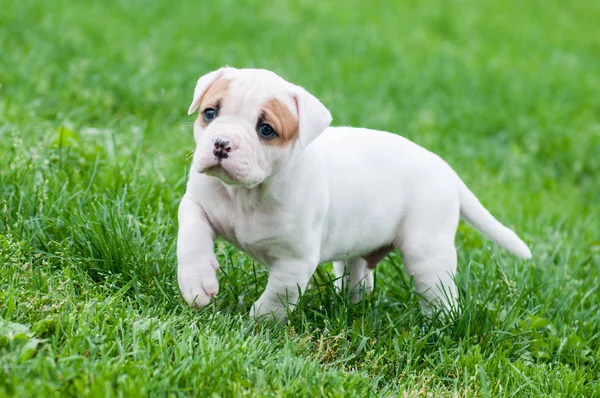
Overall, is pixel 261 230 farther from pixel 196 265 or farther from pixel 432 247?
pixel 432 247

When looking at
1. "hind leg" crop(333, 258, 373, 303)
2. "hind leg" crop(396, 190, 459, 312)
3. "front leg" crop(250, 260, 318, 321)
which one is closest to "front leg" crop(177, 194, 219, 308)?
"front leg" crop(250, 260, 318, 321)

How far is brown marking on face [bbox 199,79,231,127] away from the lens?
3.39 meters

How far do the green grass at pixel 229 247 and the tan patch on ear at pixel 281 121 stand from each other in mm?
789

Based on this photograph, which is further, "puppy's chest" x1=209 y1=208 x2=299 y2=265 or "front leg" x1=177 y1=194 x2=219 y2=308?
"puppy's chest" x1=209 y1=208 x2=299 y2=265

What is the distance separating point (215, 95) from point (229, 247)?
132 centimetres

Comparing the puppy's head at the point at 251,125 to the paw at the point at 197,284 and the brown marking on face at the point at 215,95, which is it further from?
the paw at the point at 197,284

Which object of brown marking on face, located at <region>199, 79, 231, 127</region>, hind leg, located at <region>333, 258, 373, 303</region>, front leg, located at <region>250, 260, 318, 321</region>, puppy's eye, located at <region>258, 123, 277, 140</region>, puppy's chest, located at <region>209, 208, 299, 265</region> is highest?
brown marking on face, located at <region>199, 79, 231, 127</region>

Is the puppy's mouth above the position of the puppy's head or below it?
below

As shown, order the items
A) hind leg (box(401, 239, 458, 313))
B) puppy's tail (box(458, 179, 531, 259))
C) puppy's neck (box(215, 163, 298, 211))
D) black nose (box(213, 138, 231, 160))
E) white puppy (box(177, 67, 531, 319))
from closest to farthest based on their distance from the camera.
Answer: black nose (box(213, 138, 231, 160)) → white puppy (box(177, 67, 531, 319)) → puppy's neck (box(215, 163, 298, 211)) → hind leg (box(401, 239, 458, 313)) → puppy's tail (box(458, 179, 531, 259))

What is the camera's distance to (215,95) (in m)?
3.42

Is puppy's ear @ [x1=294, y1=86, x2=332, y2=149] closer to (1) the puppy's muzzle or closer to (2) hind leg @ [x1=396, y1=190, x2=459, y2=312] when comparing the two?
(1) the puppy's muzzle

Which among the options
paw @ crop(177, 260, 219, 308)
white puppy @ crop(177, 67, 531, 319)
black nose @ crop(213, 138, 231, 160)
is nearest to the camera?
black nose @ crop(213, 138, 231, 160)

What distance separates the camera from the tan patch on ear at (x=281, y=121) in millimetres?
3373

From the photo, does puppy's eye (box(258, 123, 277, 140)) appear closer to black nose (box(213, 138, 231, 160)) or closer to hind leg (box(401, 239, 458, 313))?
black nose (box(213, 138, 231, 160))
